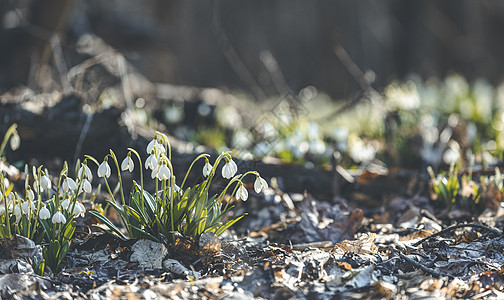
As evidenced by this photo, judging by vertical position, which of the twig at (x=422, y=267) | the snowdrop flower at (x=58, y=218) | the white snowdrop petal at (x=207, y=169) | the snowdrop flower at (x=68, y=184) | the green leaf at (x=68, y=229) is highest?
the white snowdrop petal at (x=207, y=169)

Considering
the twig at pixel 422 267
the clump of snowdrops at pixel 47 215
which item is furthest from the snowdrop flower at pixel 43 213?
the twig at pixel 422 267

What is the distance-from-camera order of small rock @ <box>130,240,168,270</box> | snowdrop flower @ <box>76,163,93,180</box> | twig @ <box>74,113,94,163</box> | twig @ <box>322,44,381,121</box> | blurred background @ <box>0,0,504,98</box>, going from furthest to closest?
blurred background @ <box>0,0,504,98</box> < twig @ <box>322,44,381,121</box> < twig @ <box>74,113,94,163</box> < small rock @ <box>130,240,168,270</box> < snowdrop flower @ <box>76,163,93,180</box>

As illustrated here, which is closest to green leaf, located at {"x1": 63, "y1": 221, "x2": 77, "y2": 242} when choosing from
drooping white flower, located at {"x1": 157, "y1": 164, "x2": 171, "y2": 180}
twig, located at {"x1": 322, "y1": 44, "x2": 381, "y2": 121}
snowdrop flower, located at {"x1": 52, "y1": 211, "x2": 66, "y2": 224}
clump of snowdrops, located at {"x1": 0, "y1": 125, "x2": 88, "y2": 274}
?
clump of snowdrops, located at {"x1": 0, "y1": 125, "x2": 88, "y2": 274}

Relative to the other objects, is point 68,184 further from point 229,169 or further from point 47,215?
point 229,169

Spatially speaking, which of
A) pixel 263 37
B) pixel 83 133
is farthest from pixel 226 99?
pixel 263 37

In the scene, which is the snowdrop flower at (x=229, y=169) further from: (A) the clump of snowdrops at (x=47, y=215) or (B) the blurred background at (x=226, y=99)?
(B) the blurred background at (x=226, y=99)

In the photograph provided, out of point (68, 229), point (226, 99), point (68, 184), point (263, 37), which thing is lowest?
point (263, 37)

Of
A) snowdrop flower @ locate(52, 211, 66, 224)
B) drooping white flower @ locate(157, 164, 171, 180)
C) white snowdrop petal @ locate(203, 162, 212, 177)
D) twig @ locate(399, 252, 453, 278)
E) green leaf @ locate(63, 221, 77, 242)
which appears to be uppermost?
drooping white flower @ locate(157, 164, 171, 180)

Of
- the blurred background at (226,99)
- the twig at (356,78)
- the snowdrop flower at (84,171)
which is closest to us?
the snowdrop flower at (84,171)

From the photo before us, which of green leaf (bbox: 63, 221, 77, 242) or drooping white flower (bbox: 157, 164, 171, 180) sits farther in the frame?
green leaf (bbox: 63, 221, 77, 242)

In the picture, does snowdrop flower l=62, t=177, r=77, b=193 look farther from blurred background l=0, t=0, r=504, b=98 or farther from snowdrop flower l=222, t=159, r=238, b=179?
blurred background l=0, t=0, r=504, b=98

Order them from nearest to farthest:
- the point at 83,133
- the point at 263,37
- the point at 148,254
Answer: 1. the point at 148,254
2. the point at 83,133
3. the point at 263,37

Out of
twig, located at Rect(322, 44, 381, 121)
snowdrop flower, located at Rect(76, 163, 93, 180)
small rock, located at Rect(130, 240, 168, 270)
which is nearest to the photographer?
snowdrop flower, located at Rect(76, 163, 93, 180)

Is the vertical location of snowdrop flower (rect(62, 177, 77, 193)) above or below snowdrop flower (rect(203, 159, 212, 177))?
below
